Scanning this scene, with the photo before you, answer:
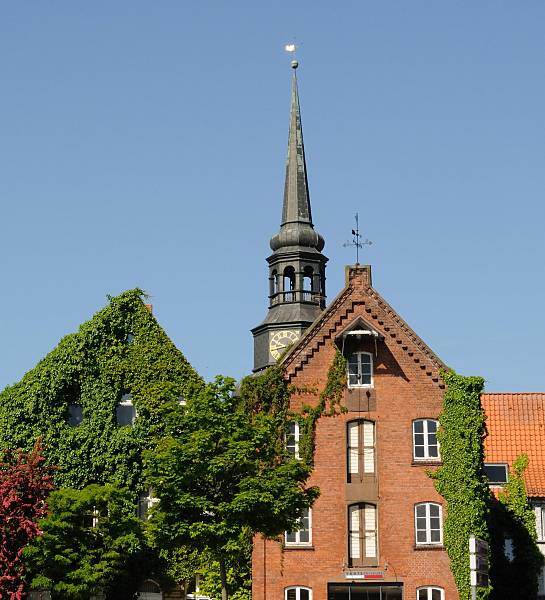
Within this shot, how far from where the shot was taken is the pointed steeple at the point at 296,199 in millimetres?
83562

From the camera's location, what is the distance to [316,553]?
5131 centimetres

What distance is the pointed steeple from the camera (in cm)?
8356

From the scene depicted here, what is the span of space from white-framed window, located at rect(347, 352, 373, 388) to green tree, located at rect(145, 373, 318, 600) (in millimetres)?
8261

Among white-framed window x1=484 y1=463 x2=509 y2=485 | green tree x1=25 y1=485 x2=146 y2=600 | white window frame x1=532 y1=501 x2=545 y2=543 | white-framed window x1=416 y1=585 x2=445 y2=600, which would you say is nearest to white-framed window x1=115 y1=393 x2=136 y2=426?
green tree x1=25 y1=485 x2=146 y2=600

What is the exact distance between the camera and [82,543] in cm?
4578

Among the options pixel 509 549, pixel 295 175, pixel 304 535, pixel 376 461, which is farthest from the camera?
pixel 295 175

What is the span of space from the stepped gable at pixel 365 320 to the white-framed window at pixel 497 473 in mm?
10233

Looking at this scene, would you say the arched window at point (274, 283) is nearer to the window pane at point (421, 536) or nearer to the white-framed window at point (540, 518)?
the white-framed window at point (540, 518)

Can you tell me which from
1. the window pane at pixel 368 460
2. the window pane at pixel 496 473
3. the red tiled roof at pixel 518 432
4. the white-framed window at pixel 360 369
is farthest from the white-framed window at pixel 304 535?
the red tiled roof at pixel 518 432

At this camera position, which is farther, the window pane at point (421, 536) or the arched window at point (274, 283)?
the arched window at point (274, 283)

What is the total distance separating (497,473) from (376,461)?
11.2 m

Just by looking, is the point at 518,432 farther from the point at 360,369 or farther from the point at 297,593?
the point at 297,593

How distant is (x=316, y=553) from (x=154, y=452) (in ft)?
32.6

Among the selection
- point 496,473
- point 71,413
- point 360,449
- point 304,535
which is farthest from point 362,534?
point 71,413
